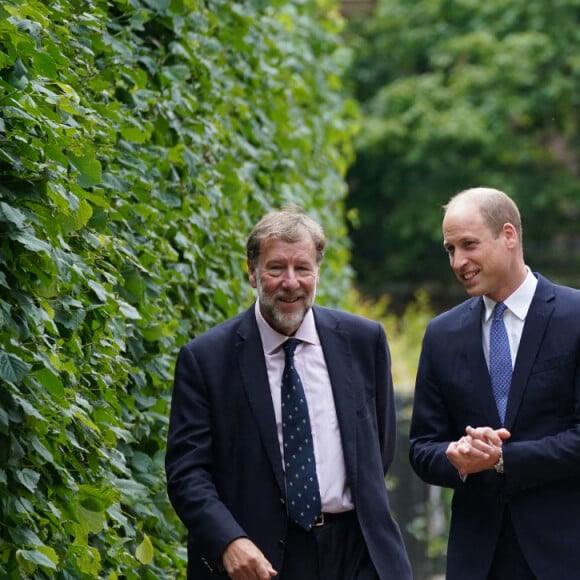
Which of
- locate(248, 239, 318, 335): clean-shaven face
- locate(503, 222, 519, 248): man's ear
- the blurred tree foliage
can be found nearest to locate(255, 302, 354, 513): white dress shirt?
locate(248, 239, 318, 335): clean-shaven face

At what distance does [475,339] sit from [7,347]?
171 cm

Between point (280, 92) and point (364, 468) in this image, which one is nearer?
point (364, 468)

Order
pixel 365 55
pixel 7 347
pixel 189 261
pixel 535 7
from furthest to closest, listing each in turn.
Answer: pixel 365 55 → pixel 535 7 → pixel 189 261 → pixel 7 347

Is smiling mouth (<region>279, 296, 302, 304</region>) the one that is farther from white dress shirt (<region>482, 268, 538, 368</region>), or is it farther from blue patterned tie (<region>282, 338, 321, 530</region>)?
white dress shirt (<region>482, 268, 538, 368</region>)

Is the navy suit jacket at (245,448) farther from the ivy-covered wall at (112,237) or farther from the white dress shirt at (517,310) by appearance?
the white dress shirt at (517,310)

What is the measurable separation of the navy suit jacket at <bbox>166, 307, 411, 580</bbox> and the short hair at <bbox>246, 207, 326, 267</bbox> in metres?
0.27

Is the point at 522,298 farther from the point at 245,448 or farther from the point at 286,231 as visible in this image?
the point at 245,448

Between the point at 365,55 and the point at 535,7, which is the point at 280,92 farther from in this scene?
the point at 365,55

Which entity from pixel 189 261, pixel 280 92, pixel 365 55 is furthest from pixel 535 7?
pixel 189 261

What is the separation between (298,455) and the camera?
4605 mm

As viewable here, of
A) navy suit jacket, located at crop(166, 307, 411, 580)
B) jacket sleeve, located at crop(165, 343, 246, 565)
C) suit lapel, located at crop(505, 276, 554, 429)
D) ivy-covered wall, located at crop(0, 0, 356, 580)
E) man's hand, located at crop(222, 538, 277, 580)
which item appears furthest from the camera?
suit lapel, located at crop(505, 276, 554, 429)

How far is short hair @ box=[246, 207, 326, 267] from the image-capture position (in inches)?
183

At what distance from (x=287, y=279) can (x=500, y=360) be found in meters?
0.79

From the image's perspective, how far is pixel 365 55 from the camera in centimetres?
3491
